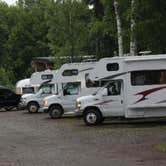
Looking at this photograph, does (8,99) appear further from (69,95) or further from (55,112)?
(69,95)

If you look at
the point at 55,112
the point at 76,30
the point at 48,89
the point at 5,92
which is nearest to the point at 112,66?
the point at 55,112

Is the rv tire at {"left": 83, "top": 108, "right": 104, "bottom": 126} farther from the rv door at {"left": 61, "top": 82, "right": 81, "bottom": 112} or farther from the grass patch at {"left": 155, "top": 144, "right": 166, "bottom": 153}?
the grass patch at {"left": 155, "top": 144, "right": 166, "bottom": 153}

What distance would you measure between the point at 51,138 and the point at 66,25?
26.6 metres

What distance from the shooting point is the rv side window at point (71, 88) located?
32.7 meters

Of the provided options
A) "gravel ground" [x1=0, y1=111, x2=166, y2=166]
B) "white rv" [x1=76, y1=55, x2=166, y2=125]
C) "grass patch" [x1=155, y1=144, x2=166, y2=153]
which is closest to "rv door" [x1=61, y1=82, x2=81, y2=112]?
"gravel ground" [x1=0, y1=111, x2=166, y2=166]

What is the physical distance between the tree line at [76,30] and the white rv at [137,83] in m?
1.49

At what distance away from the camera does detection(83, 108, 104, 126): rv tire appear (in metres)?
26.9

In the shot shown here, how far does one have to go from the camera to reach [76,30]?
157ft

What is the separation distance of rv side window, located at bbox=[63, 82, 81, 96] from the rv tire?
5.64 metres

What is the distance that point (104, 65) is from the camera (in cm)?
2620

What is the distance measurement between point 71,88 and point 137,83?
7.84 m

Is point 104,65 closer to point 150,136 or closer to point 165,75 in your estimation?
point 165,75

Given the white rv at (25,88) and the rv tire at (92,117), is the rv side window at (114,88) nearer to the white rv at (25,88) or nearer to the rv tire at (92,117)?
the rv tire at (92,117)

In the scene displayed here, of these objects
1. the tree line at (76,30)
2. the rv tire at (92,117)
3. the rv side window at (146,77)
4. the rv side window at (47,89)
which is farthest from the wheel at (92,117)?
the rv side window at (47,89)
